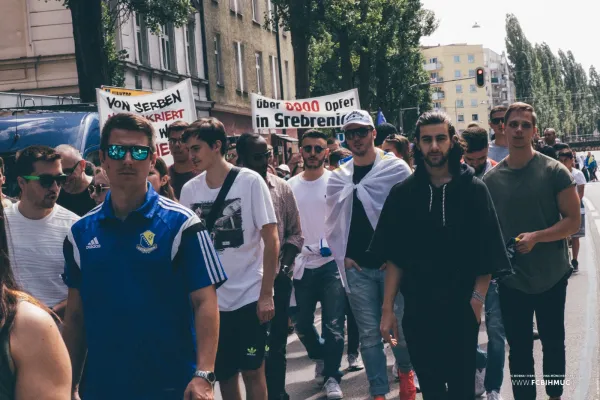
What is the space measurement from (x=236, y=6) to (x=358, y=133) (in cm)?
3146

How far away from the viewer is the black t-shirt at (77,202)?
6523mm

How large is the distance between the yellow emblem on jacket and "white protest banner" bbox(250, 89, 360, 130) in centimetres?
1245

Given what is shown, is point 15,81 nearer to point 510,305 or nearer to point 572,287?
point 572,287

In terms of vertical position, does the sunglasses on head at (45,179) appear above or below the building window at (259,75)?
below

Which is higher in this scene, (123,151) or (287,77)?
(287,77)

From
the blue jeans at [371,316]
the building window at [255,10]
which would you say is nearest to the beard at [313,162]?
the blue jeans at [371,316]

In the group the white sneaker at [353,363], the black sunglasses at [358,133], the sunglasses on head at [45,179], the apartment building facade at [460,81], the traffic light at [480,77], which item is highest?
the apartment building facade at [460,81]

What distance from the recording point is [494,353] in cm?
662

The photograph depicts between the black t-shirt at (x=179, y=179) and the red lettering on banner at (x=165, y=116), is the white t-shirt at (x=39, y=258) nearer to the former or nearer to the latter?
the black t-shirt at (x=179, y=179)

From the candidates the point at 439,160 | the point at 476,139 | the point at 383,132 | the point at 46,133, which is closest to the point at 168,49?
the point at 46,133

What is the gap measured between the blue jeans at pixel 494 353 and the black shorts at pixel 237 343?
179 centimetres

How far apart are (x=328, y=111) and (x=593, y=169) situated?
50.1m

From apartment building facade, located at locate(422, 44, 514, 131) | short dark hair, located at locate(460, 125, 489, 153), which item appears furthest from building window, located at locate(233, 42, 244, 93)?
apartment building facade, located at locate(422, 44, 514, 131)

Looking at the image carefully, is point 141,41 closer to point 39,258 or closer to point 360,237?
point 360,237
